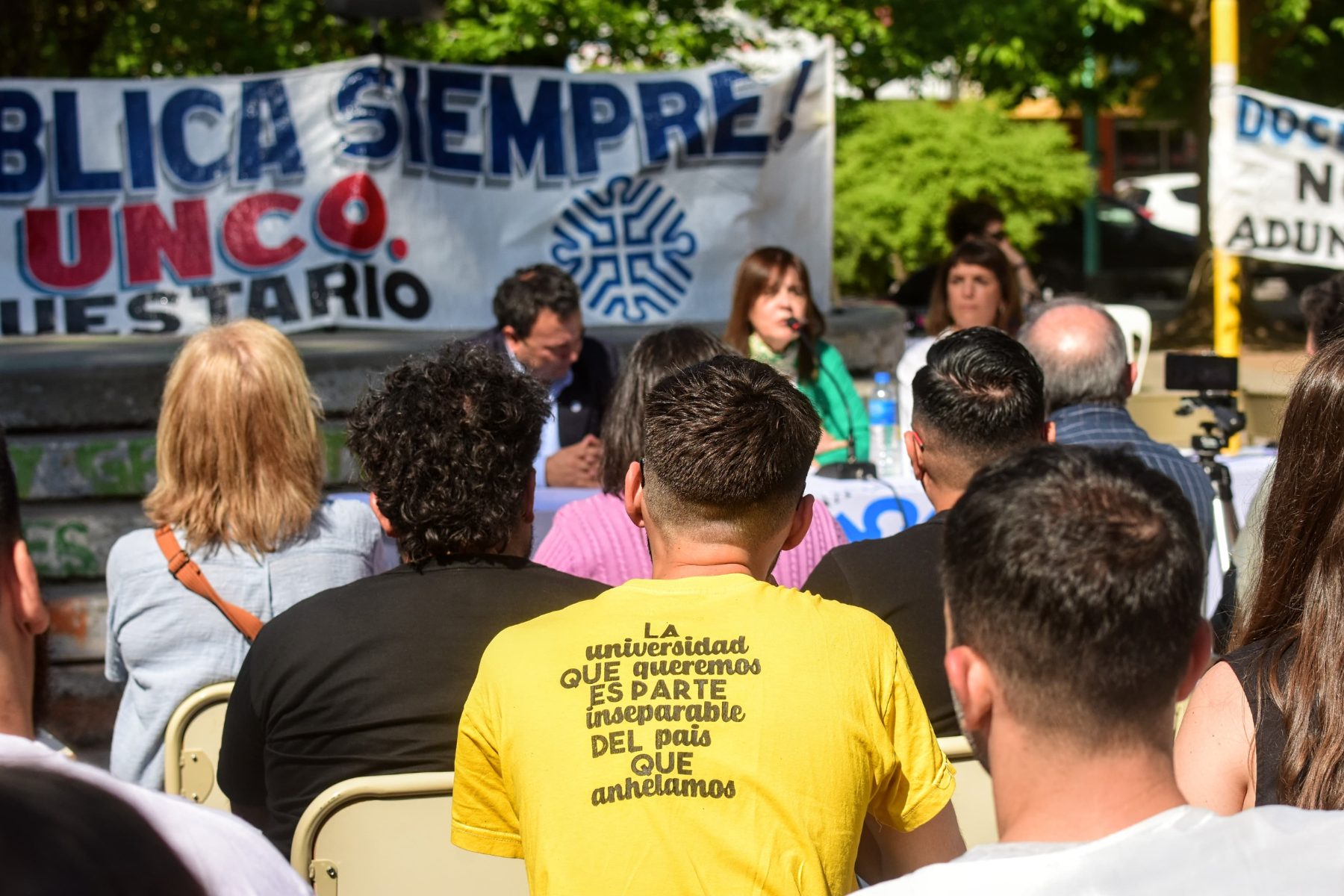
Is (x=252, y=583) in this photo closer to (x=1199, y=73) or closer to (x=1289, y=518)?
(x=1289, y=518)

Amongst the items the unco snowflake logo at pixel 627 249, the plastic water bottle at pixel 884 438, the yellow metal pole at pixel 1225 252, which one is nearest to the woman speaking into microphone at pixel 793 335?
the plastic water bottle at pixel 884 438

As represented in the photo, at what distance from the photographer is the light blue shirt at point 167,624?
2934 mm

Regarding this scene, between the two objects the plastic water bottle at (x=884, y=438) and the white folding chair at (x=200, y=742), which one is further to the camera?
the plastic water bottle at (x=884, y=438)

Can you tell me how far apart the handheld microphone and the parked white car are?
1991 centimetres

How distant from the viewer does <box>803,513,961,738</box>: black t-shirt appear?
2.41m

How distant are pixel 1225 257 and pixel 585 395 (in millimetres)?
3582

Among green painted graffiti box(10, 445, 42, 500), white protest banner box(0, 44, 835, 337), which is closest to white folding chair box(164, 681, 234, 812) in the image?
green painted graffiti box(10, 445, 42, 500)

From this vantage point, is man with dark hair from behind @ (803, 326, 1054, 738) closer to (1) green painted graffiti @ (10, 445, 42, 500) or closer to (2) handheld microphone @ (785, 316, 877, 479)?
(2) handheld microphone @ (785, 316, 877, 479)

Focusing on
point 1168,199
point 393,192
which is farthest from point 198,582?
point 1168,199

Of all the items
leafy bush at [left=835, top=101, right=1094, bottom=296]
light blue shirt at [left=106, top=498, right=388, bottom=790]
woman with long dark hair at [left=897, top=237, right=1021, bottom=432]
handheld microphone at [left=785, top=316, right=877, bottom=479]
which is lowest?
light blue shirt at [left=106, top=498, right=388, bottom=790]

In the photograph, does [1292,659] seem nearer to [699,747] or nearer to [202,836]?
[699,747]

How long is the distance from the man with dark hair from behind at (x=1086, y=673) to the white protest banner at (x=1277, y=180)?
18.6 feet

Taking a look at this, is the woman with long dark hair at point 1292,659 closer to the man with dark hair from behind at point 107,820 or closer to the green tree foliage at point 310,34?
the man with dark hair from behind at point 107,820

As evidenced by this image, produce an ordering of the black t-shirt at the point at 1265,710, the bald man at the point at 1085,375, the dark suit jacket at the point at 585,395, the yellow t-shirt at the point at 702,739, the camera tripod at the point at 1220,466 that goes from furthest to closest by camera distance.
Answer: the dark suit jacket at the point at 585,395, the camera tripod at the point at 1220,466, the bald man at the point at 1085,375, the black t-shirt at the point at 1265,710, the yellow t-shirt at the point at 702,739
